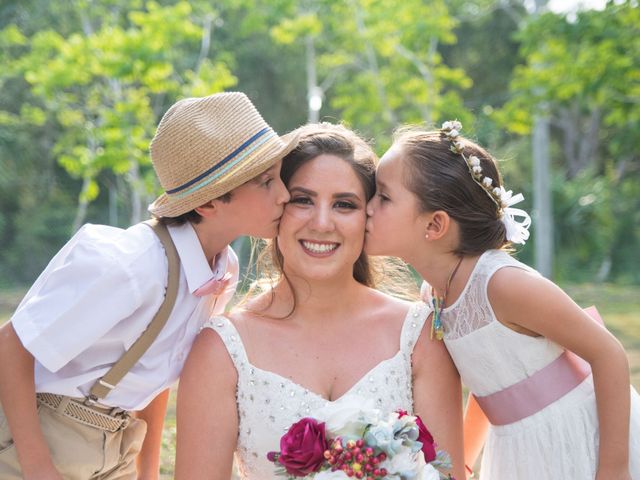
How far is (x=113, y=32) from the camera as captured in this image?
14.5 metres

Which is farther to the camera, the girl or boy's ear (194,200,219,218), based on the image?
boy's ear (194,200,219,218)

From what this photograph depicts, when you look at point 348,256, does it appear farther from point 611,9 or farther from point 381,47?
point 381,47

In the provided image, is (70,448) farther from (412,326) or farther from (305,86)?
(305,86)

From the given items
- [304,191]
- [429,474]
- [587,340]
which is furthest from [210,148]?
[587,340]

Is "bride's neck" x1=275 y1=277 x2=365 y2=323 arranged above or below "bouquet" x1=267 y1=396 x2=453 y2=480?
above

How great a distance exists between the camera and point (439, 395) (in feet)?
11.7

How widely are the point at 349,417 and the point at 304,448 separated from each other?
0.59ft

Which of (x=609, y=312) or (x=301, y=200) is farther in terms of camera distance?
(x=609, y=312)

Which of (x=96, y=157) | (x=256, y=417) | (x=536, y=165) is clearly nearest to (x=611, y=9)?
(x=536, y=165)

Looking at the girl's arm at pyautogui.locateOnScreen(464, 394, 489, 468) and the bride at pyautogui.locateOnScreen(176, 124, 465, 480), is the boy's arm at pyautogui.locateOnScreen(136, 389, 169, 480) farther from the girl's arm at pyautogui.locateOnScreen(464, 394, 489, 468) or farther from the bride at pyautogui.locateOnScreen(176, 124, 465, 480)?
the girl's arm at pyautogui.locateOnScreen(464, 394, 489, 468)

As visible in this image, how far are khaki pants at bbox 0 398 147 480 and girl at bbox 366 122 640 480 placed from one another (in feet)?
4.34

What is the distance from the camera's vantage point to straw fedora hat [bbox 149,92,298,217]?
3.38 metres

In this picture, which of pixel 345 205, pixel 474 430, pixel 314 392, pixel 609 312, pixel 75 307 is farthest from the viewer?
pixel 609 312

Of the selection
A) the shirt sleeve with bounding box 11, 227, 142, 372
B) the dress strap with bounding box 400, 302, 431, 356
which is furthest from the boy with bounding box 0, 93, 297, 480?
the dress strap with bounding box 400, 302, 431, 356
